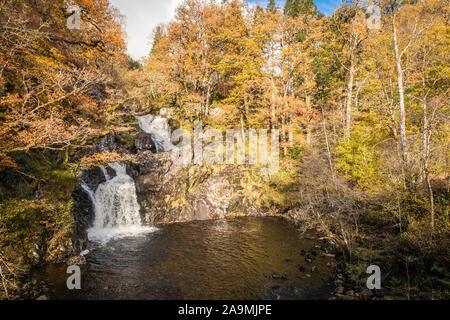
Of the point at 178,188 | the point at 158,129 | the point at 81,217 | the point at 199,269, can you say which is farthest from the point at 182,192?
the point at 158,129

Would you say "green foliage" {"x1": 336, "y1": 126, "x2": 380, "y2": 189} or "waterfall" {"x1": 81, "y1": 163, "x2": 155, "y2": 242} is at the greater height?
"green foliage" {"x1": 336, "y1": 126, "x2": 380, "y2": 189}

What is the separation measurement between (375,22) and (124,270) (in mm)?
21432

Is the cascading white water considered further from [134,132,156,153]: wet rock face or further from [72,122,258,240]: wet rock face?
[72,122,258,240]: wet rock face

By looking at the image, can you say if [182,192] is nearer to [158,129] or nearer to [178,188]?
[178,188]

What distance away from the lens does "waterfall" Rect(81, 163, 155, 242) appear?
13172mm

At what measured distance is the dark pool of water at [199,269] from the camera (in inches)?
281

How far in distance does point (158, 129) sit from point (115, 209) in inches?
474

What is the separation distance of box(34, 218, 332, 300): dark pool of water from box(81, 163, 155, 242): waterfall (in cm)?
176

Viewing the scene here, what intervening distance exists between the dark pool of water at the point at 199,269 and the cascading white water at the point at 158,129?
11.1 m

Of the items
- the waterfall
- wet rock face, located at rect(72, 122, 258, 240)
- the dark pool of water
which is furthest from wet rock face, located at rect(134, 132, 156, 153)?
the dark pool of water

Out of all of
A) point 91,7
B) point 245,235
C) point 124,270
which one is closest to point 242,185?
point 245,235

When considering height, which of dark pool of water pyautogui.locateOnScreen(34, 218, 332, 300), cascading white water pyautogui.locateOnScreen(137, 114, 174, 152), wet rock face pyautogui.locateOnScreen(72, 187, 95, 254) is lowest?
dark pool of water pyautogui.locateOnScreen(34, 218, 332, 300)

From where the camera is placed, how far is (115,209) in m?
14.3
